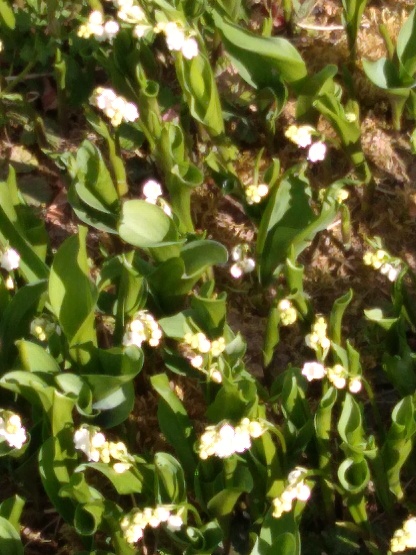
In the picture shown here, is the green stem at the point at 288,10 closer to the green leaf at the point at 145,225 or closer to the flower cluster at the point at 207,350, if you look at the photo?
the green leaf at the point at 145,225

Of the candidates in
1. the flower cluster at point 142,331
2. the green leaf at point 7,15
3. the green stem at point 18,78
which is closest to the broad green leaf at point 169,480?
the flower cluster at point 142,331

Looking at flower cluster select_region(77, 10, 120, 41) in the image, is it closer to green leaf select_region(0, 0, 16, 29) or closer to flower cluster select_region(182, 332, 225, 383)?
green leaf select_region(0, 0, 16, 29)

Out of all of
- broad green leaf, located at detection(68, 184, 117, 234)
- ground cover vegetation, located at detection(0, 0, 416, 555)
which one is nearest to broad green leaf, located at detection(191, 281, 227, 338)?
ground cover vegetation, located at detection(0, 0, 416, 555)

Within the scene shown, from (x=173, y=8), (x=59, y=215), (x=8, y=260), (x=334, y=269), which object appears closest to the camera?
(x=8, y=260)

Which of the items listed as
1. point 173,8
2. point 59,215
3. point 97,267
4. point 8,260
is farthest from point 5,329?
point 173,8

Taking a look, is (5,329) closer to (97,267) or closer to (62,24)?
(97,267)

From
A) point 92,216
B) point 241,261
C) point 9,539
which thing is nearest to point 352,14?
point 241,261
